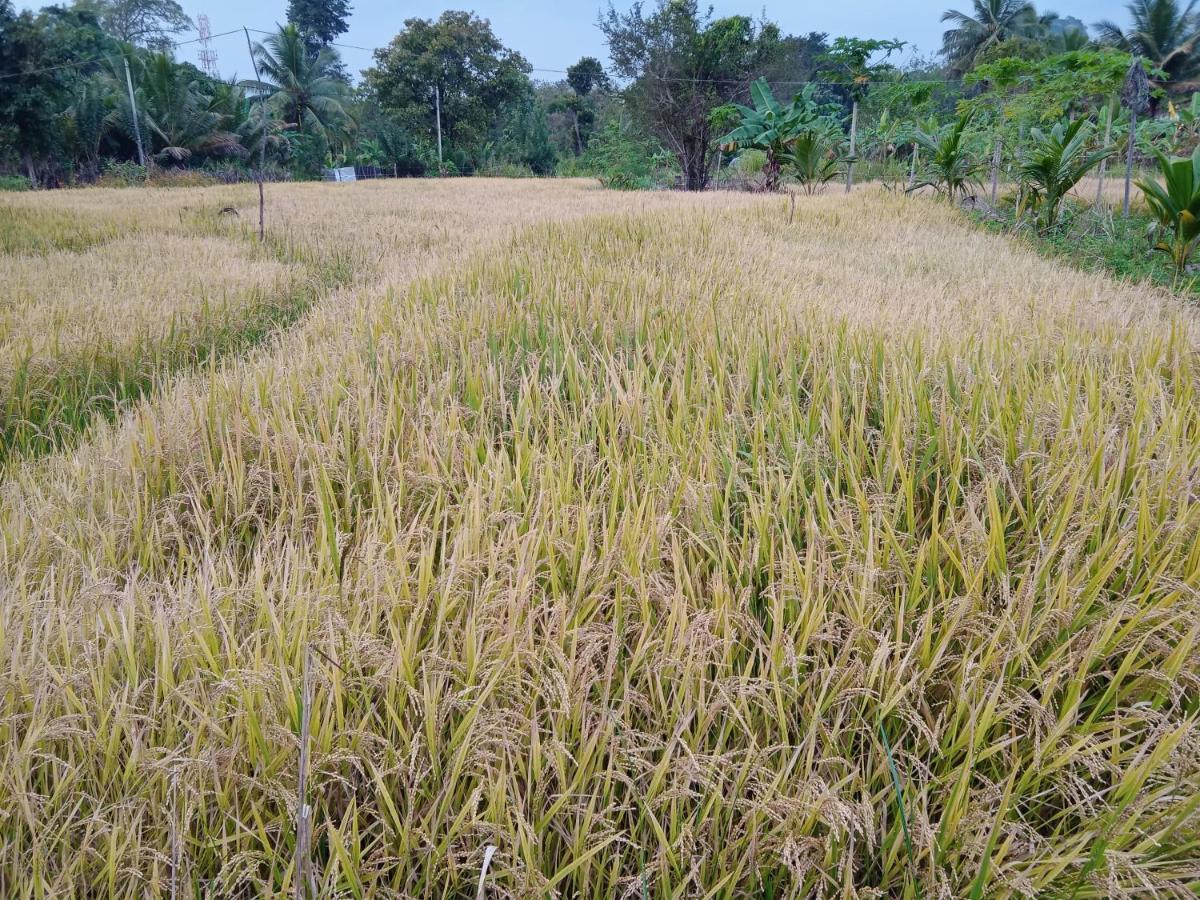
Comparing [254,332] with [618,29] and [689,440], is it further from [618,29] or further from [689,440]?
[618,29]

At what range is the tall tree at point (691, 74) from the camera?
16094mm

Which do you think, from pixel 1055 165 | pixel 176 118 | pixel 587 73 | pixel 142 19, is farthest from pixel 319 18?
pixel 1055 165

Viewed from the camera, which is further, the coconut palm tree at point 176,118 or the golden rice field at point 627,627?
the coconut palm tree at point 176,118

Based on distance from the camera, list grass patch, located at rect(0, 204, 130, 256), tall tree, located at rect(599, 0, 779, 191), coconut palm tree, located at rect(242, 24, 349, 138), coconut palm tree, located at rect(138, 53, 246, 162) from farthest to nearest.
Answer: coconut palm tree, located at rect(242, 24, 349, 138), coconut palm tree, located at rect(138, 53, 246, 162), tall tree, located at rect(599, 0, 779, 191), grass patch, located at rect(0, 204, 130, 256)

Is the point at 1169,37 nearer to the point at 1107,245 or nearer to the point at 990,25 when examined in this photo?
the point at 990,25

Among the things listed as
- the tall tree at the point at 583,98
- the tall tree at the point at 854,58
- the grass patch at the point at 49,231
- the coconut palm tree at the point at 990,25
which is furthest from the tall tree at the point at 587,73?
the grass patch at the point at 49,231

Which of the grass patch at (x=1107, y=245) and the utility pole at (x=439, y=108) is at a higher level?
the utility pole at (x=439, y=108)

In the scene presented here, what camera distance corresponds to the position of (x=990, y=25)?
109 feet

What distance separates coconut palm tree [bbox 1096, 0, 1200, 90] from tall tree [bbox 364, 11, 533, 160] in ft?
80.9

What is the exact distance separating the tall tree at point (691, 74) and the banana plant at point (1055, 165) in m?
10.8

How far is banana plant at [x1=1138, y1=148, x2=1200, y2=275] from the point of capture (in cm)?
413

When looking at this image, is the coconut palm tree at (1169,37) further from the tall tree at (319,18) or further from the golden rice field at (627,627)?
the tall tree at (319,18)

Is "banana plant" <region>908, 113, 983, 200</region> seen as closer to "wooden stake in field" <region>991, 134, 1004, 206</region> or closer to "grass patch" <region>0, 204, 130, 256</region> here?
"wooden stake in field" <region>991, 134, 1004, 206</region>

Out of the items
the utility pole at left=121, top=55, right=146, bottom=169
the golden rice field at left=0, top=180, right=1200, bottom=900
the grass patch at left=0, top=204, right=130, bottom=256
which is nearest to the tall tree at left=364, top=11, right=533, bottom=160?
the utility pole at left=121, top=55, right=146, bottom=169
